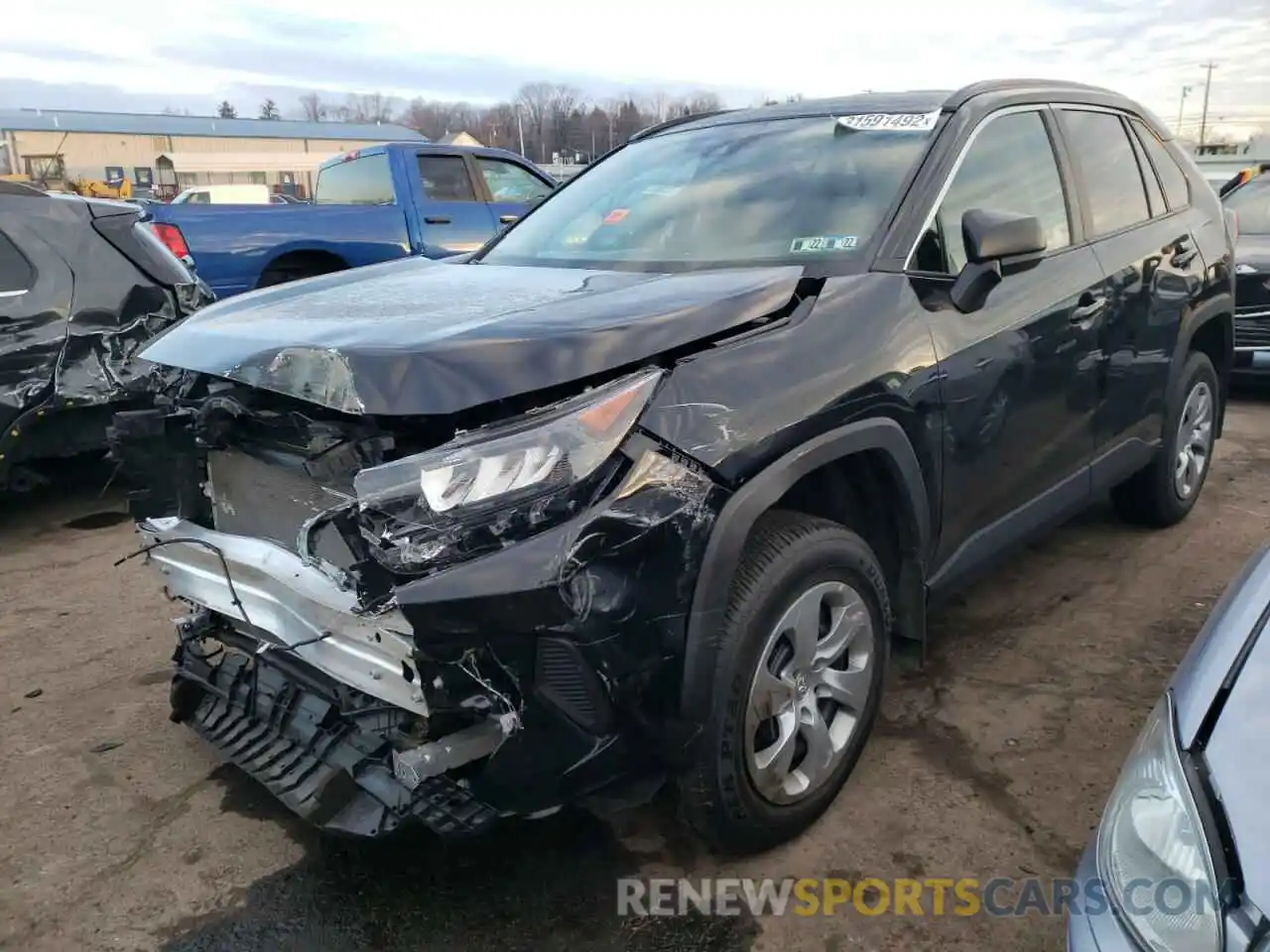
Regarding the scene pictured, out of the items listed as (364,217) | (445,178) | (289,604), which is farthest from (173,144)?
(289,604)

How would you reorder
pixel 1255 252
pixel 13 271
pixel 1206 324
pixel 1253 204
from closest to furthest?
1. pixel 1206 324
2. pixel 13 271
3. pixel 1255 252
4. pixel 1253 204

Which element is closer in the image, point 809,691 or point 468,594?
point 468,594

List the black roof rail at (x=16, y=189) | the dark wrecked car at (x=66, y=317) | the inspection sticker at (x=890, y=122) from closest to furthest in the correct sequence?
the inspection sticker at (x=890, y=122) < the dark wrecked car at (x=66, y=317) < the black roof rail at (x=16, y=189)

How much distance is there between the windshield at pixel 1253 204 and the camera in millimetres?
8359

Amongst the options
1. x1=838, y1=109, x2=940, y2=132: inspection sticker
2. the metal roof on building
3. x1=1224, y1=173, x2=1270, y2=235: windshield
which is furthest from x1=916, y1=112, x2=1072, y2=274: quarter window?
the metal roof on building

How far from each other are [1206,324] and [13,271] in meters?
5.81

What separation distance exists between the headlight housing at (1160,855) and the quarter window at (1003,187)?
5.56ft

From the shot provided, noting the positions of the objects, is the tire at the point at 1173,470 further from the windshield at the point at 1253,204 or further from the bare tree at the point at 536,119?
the bare tree at the point at 536,119

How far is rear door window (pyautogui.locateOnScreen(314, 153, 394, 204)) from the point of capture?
9.25 m

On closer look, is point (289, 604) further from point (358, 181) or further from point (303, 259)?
point (358, 181)

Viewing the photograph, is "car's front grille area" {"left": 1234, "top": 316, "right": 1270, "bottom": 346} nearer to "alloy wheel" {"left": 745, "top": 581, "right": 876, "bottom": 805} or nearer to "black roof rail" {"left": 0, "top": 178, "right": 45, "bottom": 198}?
"alloy wheel" {"left": 745, "top": 581, "right": 876, "bottom": 805}

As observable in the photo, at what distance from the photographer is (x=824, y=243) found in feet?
9.89

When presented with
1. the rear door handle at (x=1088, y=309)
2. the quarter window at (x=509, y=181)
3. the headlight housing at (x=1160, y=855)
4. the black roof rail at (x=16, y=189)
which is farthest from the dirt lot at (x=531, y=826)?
the quarter window at (x=509, y=181)

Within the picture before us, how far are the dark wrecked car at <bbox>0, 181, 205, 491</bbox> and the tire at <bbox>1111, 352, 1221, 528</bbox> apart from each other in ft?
15.7
